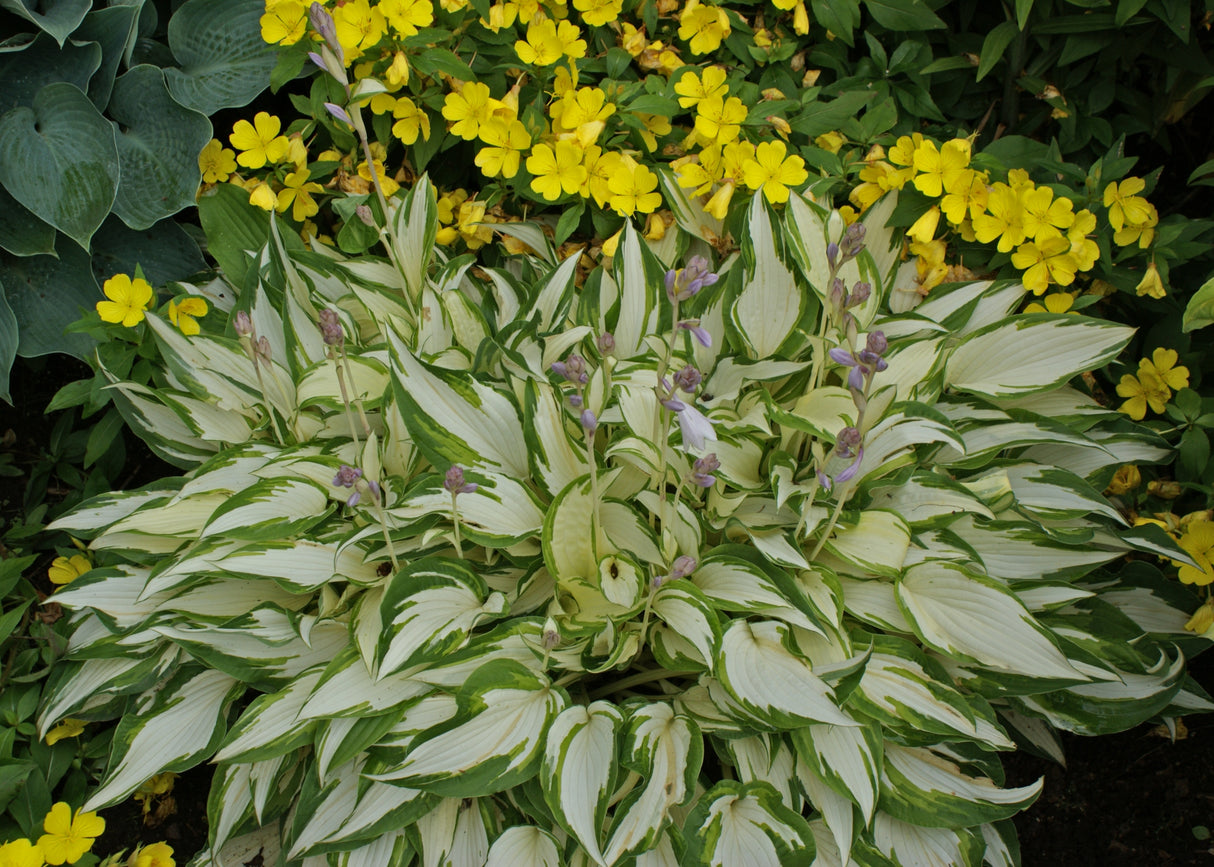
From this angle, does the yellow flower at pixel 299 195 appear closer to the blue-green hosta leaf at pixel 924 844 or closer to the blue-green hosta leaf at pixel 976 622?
the blue-green hosta leaf at pixel 976 622

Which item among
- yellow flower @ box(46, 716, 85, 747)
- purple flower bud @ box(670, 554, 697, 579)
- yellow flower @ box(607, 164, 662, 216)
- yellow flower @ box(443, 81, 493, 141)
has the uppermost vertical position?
yellow flower @ box(443, 81, 493, 141)

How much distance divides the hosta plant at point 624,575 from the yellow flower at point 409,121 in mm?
255

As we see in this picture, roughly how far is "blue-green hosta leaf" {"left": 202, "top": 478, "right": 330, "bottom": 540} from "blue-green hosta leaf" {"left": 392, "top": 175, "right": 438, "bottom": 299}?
52 cm

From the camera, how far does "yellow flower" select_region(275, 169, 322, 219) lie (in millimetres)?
2170

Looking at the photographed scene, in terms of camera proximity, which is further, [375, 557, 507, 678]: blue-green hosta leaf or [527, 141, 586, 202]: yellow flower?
[527, 141, 586, 202]: yellow flower

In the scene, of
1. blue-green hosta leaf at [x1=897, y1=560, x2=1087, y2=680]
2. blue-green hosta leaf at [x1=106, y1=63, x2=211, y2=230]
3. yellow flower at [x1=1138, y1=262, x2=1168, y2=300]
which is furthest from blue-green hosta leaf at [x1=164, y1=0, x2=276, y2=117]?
yellow flower at [x1=1138, y1=262, x2=1168, y2=300]

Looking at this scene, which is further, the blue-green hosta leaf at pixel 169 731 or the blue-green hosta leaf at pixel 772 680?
the blue-green hosta leaf at pixel 169 731

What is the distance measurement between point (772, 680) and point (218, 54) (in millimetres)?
2001

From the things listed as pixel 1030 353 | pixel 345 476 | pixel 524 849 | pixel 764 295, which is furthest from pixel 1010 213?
pixel 524 849

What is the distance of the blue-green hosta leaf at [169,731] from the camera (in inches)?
65.6

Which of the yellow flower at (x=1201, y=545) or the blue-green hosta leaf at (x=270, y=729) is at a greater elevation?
the yellow flower at (x=1201, y=545)

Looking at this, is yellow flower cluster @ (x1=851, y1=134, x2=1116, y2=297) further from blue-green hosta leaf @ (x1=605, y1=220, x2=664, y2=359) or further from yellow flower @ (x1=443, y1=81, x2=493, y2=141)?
yellow flower @ (x1=443, y1=81, x2=493, y2=141)

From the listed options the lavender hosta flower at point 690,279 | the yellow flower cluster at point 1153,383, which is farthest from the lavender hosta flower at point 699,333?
the yellow flower cluster at point 1153,383

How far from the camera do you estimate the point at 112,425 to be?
7.16ft
